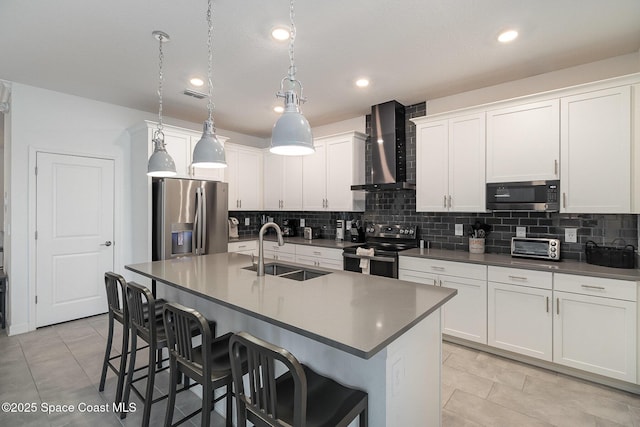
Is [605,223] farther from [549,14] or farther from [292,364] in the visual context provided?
[292,364]

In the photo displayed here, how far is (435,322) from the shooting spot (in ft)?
5.74

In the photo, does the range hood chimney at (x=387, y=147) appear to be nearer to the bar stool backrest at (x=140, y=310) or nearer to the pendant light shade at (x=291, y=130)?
the pendant light shade at (x=291, y=130)

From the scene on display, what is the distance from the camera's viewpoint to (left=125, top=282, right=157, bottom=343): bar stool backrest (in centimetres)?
183

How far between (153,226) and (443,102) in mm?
3872

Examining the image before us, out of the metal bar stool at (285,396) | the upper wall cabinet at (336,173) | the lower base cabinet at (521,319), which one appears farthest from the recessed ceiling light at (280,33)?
the lower base cabinet at (521,319)

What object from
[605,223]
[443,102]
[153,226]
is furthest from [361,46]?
[153,226]

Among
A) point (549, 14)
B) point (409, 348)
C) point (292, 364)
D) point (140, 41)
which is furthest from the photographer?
point (140, 41)

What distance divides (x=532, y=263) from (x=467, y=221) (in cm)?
90

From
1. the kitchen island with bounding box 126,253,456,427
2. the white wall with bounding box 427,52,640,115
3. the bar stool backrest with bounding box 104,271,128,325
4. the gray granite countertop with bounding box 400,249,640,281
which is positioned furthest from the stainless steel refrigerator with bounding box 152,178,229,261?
the white wall with bounding box 427,52,640,115

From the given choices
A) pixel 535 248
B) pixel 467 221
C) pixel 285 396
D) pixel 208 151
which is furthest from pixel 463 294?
pixel 208 151

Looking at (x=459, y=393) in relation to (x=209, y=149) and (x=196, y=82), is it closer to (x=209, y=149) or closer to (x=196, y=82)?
(x=209, y=149)

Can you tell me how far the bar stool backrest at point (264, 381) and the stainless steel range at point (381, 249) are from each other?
2418 millimetres

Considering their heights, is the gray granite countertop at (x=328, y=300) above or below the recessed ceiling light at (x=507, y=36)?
below

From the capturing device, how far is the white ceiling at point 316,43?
2088 millimetres
